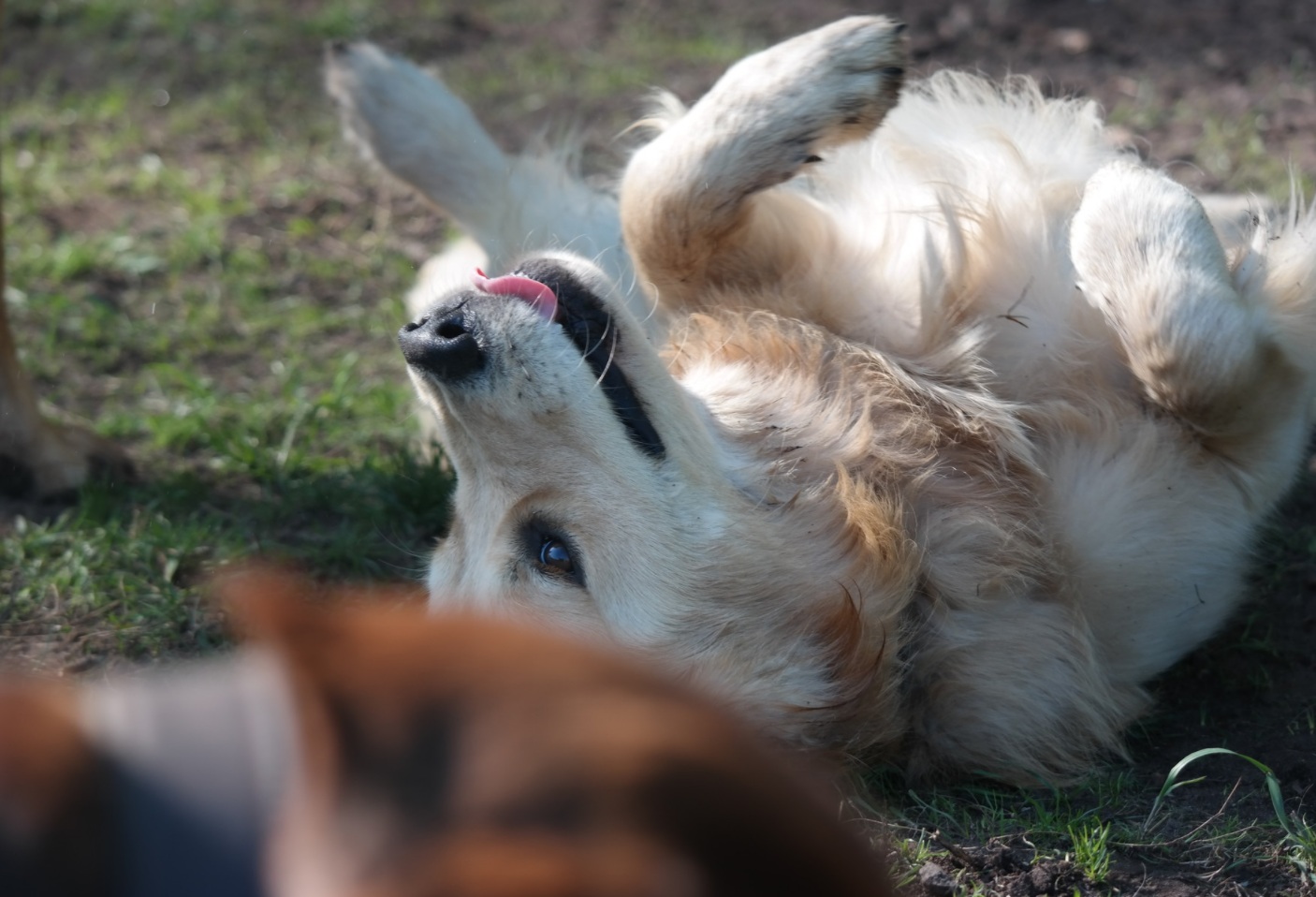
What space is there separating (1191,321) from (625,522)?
1401 millimetres

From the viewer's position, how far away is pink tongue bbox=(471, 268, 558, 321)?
2.89 metres

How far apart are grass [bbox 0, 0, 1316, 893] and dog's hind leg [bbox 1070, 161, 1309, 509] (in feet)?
→ 1.69

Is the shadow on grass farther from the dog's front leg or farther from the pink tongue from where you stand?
the dog's front leg

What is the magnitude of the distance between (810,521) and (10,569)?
7.82 ft

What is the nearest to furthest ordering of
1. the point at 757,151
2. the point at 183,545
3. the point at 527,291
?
the point at 527,291, the point at 757,151, the point at 183,545

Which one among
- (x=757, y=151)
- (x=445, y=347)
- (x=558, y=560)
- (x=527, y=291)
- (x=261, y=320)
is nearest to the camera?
(x=445, y=347)

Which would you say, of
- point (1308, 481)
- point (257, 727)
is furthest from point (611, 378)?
point (1308, 481)

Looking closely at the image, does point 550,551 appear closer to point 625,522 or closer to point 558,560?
point 558,560

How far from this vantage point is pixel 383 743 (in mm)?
1017

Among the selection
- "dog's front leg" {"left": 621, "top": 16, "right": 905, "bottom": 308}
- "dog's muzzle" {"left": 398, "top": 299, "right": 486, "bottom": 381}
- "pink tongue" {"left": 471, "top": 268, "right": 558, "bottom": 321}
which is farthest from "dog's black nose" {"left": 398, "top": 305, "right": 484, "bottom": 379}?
"dog's front leg" {"left": 621, "top": 16, "right": 905, "bottom": 308}

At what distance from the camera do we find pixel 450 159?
4.61m

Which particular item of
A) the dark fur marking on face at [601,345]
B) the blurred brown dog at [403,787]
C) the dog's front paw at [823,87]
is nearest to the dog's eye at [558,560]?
the dark fur marking on face at [601,345]

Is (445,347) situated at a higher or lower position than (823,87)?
lower

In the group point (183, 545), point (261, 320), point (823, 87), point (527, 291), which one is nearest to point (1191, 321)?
point (823, 87)
